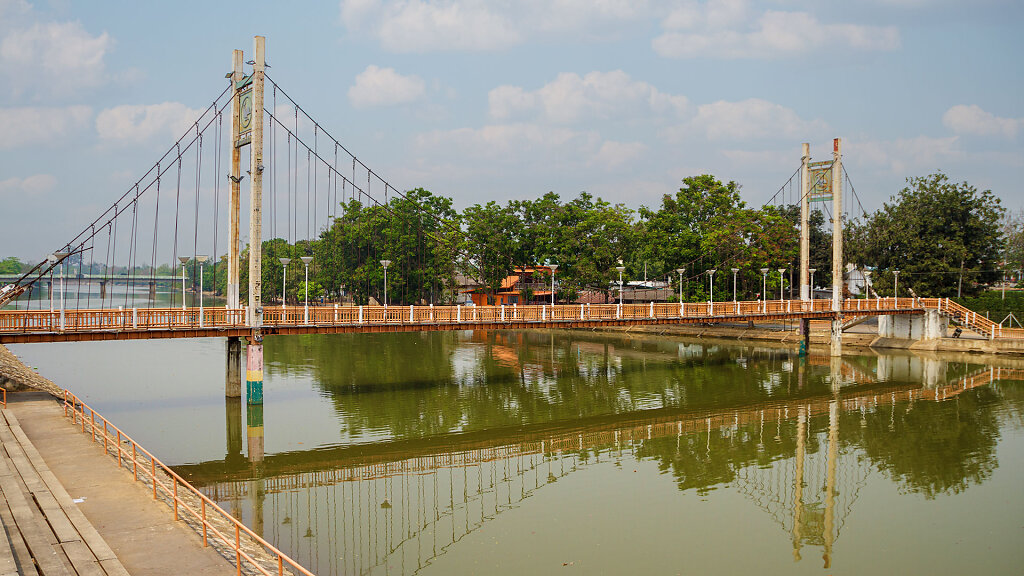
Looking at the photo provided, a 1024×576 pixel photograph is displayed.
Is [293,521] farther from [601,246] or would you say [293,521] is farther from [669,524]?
[601,246]

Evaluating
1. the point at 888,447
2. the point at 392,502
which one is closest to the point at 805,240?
the point at 888,447

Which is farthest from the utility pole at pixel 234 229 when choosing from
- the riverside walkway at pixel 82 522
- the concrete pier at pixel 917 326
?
the concrete pier at pixel 917 326

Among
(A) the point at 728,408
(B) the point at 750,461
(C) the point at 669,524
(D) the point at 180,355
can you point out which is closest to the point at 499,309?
(A) the point at 728,408

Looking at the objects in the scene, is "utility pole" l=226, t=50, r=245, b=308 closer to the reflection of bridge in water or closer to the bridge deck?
the bridge deck

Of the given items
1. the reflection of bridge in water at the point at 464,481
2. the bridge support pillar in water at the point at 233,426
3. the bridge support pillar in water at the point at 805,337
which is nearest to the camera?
the reflection of bridge in water at the point at 464,481

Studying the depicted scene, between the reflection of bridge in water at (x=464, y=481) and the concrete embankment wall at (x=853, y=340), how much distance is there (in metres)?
28.1

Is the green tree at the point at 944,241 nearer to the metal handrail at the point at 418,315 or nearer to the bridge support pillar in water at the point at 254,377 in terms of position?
the metal handrail at the point at 418,315

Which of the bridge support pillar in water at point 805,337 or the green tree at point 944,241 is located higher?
the green tree at point 944,241

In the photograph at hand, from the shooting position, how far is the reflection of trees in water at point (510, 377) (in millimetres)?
31734

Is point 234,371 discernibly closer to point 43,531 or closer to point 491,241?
point 43,531

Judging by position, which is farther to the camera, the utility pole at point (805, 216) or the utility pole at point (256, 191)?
the utility pole at point (805, 216)

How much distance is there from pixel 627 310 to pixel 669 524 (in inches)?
984

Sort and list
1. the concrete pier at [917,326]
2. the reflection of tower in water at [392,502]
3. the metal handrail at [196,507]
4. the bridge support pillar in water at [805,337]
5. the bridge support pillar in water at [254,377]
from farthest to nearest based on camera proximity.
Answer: the concrete pier at [917,326], the bridge support pillar in water at [805,337], the bridge support pillar in water at [254,377], the reflection of tower in water at [392,502], the metal handrail at [196,507]

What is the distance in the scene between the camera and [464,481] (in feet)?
71.2
